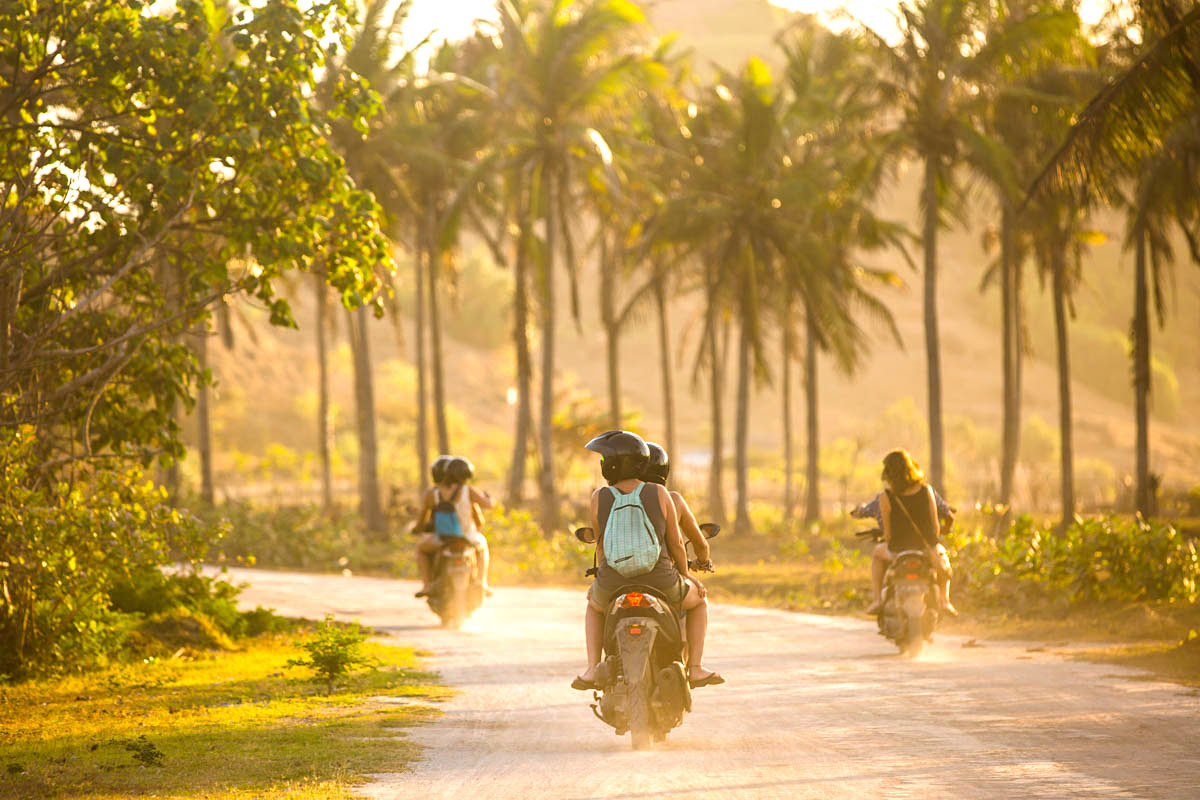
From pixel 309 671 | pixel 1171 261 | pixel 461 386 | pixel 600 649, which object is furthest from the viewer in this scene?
pixel 461 386

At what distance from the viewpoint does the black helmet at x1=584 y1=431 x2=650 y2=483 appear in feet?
27.0

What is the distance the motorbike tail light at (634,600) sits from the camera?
802cm

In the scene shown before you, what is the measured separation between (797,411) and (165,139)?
104316mm

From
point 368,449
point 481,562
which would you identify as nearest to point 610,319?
point 368,449

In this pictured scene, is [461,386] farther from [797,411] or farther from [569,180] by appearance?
[569,180]

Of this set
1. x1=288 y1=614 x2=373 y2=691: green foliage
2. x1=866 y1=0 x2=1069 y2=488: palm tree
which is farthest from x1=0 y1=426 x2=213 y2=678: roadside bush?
x1=866 y1=0 x2=1069 y2=488: palm tree

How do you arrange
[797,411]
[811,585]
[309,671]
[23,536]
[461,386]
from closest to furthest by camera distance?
[23,536]
[309,671]
[811,585]
[461,386]
[797,411]

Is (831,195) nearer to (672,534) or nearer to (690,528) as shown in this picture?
(690,528)

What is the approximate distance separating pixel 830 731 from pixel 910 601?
405 cm

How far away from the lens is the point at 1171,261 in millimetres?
25594

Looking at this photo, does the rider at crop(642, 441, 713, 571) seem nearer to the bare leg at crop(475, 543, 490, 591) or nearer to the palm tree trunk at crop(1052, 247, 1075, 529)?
the bare leg at crop(475, 543, 490, 591)

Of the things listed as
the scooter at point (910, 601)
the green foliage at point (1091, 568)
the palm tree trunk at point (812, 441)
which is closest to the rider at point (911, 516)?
the scooter at point (910, 601)

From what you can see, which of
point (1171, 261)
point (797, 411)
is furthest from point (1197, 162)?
point (797, 411)

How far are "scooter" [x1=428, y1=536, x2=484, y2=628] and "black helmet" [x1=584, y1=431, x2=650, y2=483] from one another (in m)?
7.63
